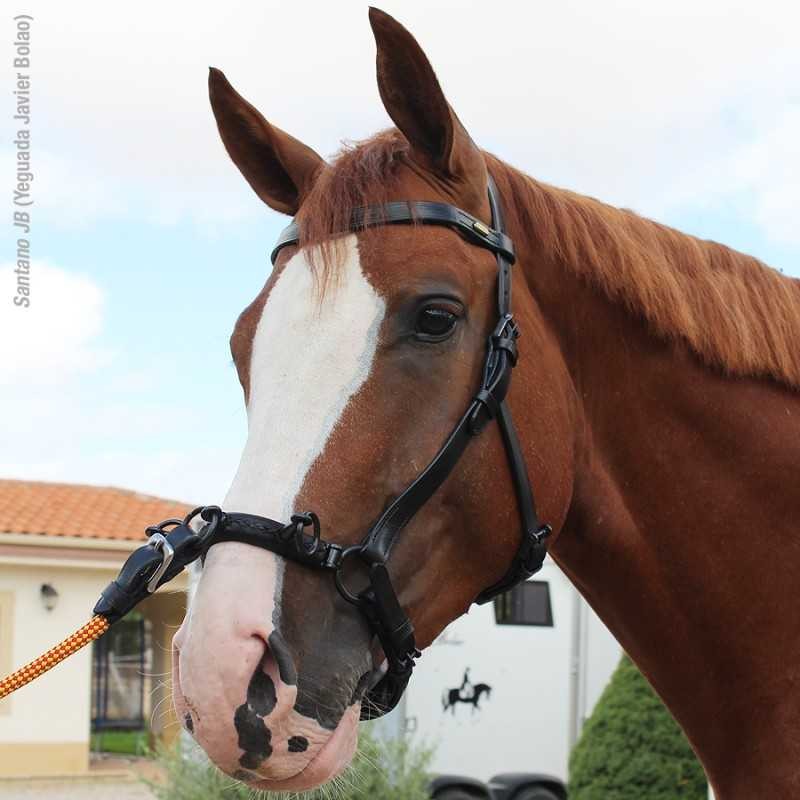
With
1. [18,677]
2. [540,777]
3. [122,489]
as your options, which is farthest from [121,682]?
[18,677]

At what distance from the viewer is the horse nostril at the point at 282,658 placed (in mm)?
1951

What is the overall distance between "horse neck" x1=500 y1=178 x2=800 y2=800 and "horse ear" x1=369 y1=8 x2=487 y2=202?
21 cm

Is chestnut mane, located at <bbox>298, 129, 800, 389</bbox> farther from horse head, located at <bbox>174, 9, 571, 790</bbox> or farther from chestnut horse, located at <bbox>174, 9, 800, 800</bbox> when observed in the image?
horse head, located at <bbox>174, 9, 571, 790</bbox>

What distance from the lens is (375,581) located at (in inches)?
84.7

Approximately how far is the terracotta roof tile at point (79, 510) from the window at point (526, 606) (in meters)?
10.6

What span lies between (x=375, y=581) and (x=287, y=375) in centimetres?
44

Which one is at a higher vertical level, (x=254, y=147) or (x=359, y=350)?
(x=254, y=147)

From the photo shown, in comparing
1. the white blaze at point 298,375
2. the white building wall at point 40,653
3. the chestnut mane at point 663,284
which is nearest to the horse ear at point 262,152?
the chestnut mane at point 663,284

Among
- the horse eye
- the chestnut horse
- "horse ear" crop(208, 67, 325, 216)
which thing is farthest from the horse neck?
"horse ear" crop(208, 67, 325, 216)

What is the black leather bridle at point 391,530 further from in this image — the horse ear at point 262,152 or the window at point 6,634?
the window at point 6,634

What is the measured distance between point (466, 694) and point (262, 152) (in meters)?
9.16

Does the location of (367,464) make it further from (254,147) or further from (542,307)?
(254,147)

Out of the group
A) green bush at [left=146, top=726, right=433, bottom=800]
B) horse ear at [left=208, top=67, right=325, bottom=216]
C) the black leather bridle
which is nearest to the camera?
the black leather bridle

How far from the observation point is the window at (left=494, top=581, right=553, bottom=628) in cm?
1144
